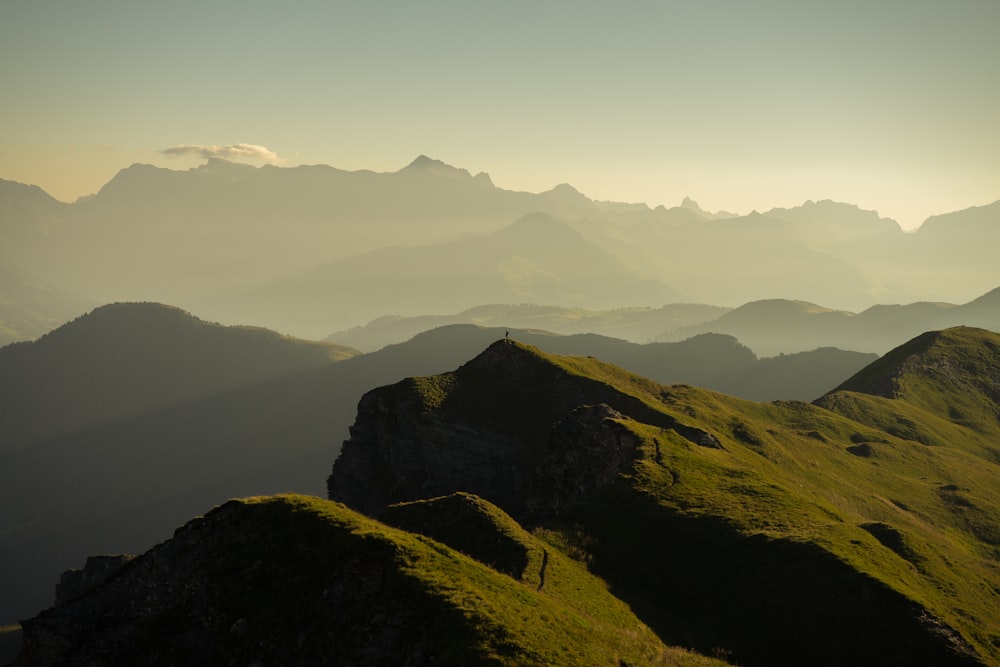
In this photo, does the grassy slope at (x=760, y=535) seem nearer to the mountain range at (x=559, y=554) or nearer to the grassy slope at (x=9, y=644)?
the mountain range at (x=559, y=554)

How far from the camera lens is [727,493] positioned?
5888 centimetres

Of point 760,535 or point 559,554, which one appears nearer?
point 559,554

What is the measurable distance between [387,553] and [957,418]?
148 m

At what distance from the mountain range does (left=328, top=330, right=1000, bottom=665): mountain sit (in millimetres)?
229

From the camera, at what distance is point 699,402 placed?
10100 cm

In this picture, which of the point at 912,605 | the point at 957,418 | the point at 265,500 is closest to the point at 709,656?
the point at 912,605

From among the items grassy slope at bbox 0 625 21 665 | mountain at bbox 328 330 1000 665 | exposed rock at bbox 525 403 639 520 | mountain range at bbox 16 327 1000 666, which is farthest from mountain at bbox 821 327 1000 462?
grassy slope at bbox 0 625 21 665

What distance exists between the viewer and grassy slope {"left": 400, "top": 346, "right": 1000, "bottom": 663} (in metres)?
43.5

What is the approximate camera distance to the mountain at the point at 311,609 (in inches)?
1145

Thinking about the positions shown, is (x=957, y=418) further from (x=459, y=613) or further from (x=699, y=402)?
(x=459, y=613)

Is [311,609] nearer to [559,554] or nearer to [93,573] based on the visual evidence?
[559,554]

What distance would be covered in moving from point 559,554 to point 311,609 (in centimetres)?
2024

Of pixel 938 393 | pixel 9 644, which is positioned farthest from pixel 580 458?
pixel 9 644

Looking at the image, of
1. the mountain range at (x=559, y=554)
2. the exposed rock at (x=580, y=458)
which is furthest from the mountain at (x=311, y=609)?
the exposed rock at (x=580, y=458)
